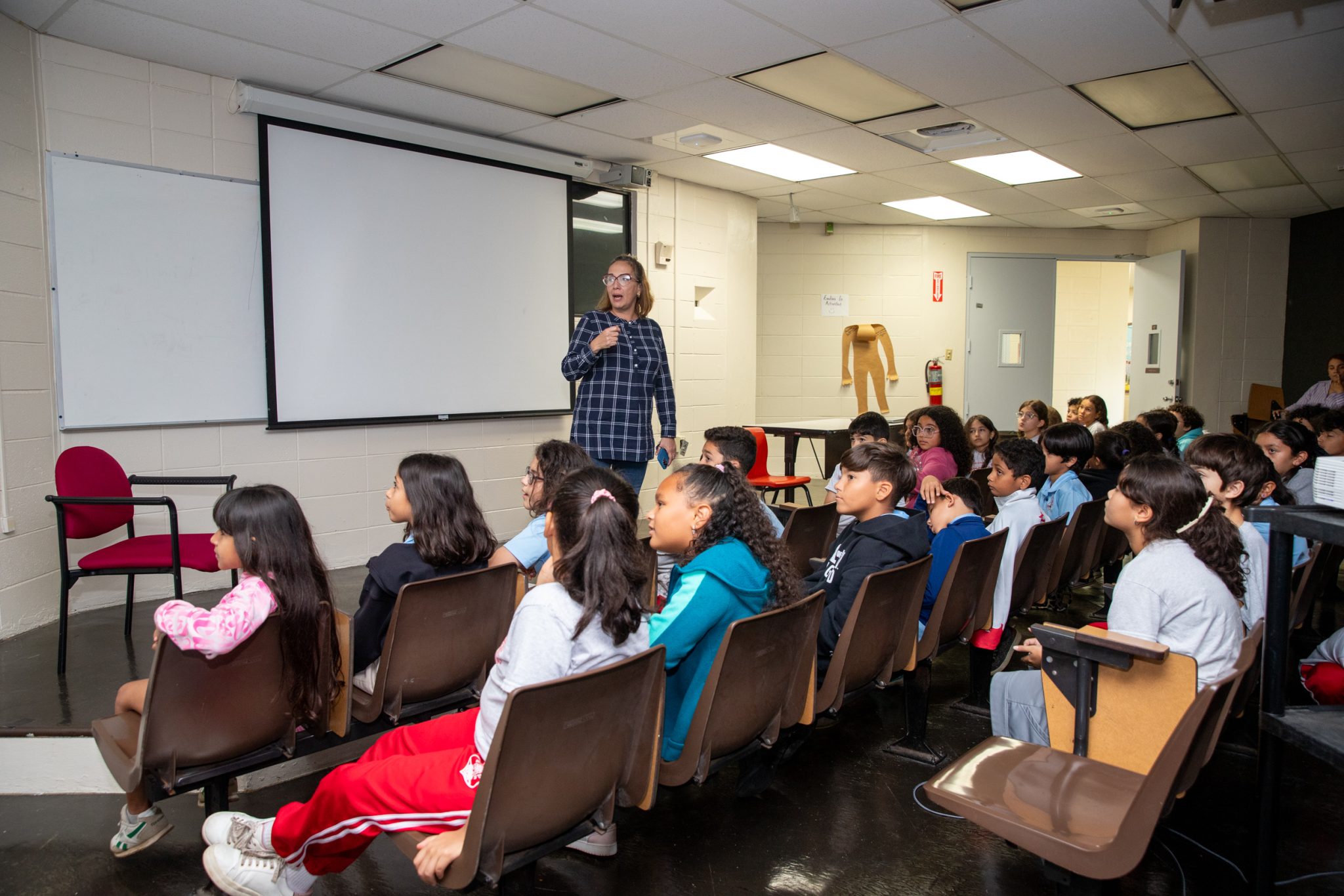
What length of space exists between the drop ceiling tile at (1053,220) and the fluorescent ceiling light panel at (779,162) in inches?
105

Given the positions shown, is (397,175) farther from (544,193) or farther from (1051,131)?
(1051,131)

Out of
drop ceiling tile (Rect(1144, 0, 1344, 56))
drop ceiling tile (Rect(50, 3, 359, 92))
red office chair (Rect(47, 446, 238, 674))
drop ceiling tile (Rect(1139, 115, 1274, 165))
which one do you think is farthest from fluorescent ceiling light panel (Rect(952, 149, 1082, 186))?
red office chair (Rect(47, 446, 238, 674))

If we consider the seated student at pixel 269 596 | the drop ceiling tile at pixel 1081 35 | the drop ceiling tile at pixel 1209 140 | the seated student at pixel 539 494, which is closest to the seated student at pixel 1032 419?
the drop ceiling tile at pixel 1209 140

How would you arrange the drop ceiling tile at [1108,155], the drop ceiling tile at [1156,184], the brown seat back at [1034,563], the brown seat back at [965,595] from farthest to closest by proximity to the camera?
the drop ceiling tile at [1156,184] < the drop ceiling tile at [1108,155] < the brown seat back at [1034,563] < the brown seat back at [965,595]

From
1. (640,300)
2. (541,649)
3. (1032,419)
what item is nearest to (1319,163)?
(1032,419)

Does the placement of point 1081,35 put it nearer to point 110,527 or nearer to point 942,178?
point 942,178

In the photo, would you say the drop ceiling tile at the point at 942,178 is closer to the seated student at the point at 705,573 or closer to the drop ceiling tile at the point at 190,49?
the drop ceiling tile at the point at 190,49

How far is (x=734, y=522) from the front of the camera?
6.48 ft

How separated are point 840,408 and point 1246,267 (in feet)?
13.2

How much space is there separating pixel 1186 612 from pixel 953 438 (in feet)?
7.99

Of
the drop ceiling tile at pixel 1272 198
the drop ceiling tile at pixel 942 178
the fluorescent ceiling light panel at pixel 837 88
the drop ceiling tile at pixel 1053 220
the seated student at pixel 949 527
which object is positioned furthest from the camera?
the drop ceiling tile at pixel 1053 220

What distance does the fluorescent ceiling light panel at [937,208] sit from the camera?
7301 millimetres

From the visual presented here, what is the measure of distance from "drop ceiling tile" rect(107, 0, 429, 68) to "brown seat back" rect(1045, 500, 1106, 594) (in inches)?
135

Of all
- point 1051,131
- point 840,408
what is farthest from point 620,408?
point 840,408
